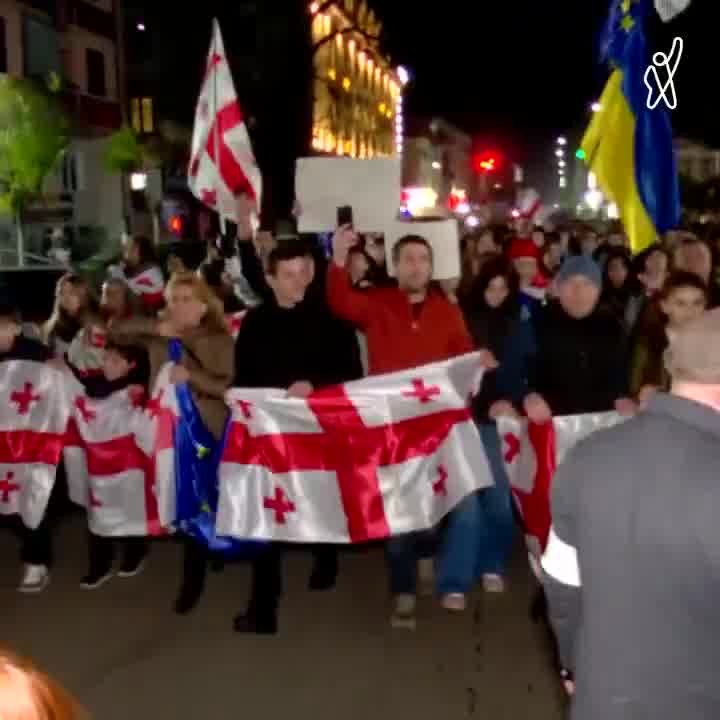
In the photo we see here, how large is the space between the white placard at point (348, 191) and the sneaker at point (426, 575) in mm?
1927

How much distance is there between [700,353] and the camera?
3154 mm

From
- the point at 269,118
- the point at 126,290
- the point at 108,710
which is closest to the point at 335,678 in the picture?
the point at 108,710

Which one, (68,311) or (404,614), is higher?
(68,311)

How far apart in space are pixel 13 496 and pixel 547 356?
10.6 ft

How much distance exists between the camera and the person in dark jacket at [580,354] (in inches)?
264

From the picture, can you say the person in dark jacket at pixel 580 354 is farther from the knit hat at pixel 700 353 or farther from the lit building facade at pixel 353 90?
the lit building facade at pixel 353 90

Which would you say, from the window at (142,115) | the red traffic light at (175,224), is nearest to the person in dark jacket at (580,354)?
the red traffic light at (175,224)

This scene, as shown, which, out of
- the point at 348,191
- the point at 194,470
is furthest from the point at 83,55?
the point at 194,470

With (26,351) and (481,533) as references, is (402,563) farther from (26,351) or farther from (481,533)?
(26,351)

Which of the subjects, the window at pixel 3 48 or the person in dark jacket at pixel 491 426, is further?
the window at pixel 3 48

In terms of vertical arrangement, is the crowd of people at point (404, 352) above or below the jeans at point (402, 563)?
above

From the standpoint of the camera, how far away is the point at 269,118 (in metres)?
41.8

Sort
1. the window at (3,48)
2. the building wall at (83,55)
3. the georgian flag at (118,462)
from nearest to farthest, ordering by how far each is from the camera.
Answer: the georgian flag at (118,462), the window at (3,48), the building wall at (83,55)

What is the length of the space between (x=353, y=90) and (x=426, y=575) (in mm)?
69178
